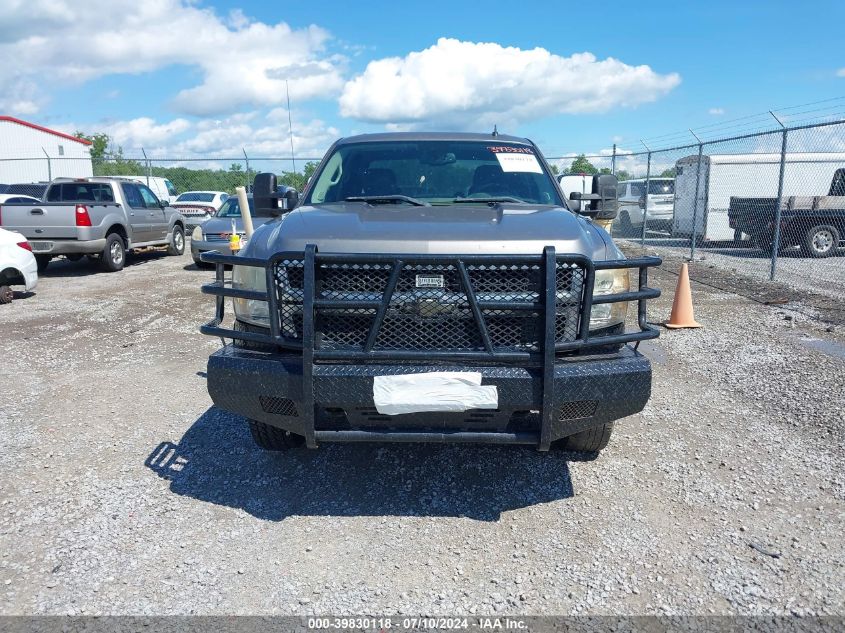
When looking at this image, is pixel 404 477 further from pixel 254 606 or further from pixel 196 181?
pixel 196 181

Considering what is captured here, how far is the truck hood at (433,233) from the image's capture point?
3.03 meters

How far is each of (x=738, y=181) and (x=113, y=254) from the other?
14.5 meters

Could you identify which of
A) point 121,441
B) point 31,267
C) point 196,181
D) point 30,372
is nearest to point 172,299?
point 31,267

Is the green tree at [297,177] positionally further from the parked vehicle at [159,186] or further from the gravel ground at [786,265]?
the gravel ground at [786,265]

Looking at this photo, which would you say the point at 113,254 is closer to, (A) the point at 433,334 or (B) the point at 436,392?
(A) the point at 433,334

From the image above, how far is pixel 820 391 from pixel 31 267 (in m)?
10.4

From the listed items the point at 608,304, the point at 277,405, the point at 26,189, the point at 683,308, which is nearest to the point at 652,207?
the point at 683,308

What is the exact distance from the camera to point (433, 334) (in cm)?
296

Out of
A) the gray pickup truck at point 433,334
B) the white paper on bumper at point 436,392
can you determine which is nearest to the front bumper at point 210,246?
the gray pickup truck at point 433,334

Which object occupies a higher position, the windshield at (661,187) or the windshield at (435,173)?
the windshield at (661,187)

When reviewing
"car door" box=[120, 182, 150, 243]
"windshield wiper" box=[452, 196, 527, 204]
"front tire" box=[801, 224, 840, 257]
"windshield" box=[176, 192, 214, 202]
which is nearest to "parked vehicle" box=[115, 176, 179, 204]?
"windshield" box=[176, 192, 214, 202]

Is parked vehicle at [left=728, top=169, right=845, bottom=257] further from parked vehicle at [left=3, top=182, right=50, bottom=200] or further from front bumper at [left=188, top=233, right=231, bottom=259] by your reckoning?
parked vehicle at [left=3, top=182, right=50, bottom=200]

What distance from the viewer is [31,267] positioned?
9797 millimetres

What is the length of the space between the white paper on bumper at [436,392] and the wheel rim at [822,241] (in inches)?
541
